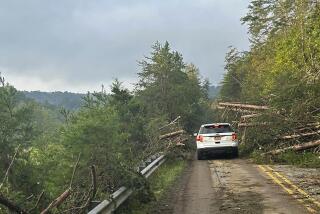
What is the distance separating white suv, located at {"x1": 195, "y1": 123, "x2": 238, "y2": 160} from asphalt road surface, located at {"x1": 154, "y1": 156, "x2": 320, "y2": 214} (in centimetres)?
498

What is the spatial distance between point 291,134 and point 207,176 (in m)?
6.84

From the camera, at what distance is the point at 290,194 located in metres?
11.4

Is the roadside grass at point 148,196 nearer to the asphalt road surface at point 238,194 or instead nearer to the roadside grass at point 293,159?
the asphalt road surface at point 238,194

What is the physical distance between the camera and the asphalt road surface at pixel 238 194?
9977 mm

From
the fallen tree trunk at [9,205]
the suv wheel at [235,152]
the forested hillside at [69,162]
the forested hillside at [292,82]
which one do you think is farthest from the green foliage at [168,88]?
the fallen tree trunk at [9,205]

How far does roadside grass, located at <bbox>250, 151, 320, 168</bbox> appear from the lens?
18.3 metres

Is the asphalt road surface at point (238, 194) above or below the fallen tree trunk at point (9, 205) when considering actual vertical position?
below

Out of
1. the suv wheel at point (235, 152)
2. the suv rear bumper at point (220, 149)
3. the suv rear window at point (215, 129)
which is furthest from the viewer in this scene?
the suv wheel at point (235, 152)

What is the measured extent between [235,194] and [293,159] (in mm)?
8615

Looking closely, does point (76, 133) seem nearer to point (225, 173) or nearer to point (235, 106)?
point (225, 173)

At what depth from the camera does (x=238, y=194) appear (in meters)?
12.0

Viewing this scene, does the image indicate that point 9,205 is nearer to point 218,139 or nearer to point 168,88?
point 218,139

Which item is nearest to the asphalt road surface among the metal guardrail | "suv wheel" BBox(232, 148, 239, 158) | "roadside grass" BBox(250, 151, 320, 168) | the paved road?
the paved road

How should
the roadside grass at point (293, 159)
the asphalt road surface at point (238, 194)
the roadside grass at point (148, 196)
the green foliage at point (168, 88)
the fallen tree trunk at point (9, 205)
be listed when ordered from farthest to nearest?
1. the green foliage at point (168, 88)
2. the roadside grass at point (293, 159)
3. the roadside grass at point (148, 196)
4. the asphalt road surface at point (238, 194)
5. the fallen tree trunk at point (9, 205)
